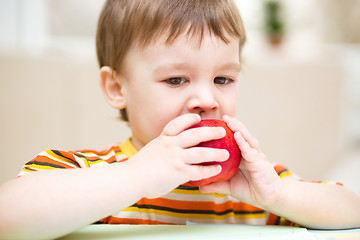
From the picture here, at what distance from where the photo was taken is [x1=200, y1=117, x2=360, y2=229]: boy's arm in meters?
0.67

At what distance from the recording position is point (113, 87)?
93 centimetres

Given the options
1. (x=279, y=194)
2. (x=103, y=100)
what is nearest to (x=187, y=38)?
(x=279, y=194)

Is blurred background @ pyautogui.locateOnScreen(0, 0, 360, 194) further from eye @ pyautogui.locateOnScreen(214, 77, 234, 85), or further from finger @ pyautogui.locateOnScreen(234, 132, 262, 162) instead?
finger @ pyautogui.locateOnScreen(234, 132, 262, 162)

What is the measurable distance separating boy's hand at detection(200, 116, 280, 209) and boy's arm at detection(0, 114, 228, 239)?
53mm

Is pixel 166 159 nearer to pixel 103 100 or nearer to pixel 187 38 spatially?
pixel 187 38

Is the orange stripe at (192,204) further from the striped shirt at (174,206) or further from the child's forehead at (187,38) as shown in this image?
the child's forehead at (187,38)

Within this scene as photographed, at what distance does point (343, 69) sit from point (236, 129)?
1835 mm

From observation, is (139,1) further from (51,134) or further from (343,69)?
(343,69)

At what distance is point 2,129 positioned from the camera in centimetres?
165

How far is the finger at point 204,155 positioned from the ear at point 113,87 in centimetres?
33

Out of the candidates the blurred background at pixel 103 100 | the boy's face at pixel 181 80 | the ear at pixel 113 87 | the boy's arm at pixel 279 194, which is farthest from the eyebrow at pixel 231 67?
the blurred background at pixel 103 100

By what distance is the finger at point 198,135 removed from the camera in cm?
63

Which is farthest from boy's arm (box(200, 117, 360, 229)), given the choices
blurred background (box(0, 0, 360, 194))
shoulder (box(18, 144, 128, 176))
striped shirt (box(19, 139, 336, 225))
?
blurred background (box(0, 0, 360, 194))

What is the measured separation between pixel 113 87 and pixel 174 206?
1.01ft
